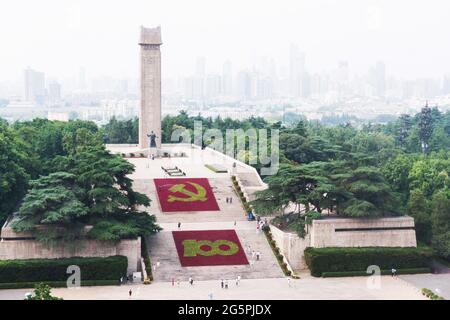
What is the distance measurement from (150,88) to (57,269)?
20877 millimetres

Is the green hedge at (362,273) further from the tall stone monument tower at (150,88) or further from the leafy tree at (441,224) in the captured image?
the tall stone monument tower at (150,88)

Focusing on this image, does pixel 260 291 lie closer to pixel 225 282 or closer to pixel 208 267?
pixel 225 282

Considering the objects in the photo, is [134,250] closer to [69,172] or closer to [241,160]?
[69,172]

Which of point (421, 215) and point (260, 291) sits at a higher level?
point (421, 215)

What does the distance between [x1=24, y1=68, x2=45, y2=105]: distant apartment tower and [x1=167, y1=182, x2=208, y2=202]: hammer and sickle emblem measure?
134380 mm

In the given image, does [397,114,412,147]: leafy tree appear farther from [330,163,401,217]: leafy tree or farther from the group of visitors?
the group of visitors

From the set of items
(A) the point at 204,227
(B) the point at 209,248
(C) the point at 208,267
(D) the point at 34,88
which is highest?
(D) the point at 34,88

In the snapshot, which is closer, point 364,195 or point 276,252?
point 276,252

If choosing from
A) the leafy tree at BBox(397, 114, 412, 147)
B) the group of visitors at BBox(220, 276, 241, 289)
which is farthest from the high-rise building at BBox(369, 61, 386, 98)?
the group of visitors at BBox(220, 276, 241, 289)

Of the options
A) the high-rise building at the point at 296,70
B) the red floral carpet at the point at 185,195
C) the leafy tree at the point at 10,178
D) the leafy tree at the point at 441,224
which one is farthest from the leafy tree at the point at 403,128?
the high-rise building at the point at 296,70

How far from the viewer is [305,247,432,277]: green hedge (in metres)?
24.8

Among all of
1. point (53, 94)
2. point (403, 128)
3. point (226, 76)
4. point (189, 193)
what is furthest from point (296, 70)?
point (189, 193)

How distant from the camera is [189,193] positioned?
31.7 metres

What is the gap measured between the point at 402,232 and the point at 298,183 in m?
4.05
